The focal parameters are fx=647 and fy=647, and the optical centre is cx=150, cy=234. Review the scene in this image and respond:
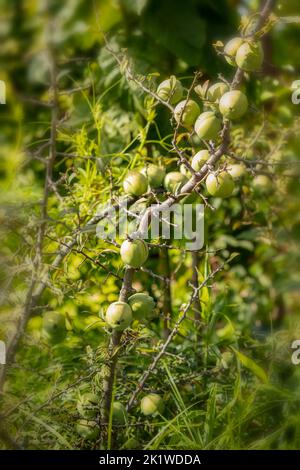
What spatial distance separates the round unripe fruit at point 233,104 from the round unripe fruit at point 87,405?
41cm

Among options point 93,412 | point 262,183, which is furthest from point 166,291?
point 93,412

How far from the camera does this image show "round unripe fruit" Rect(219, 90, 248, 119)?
0.77 metres

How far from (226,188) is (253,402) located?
0.34m

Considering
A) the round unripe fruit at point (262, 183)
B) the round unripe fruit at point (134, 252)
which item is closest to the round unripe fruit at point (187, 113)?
the round unripe fruit at point (134, 252)

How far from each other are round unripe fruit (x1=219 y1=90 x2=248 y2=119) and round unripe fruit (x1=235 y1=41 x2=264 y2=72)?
36mm

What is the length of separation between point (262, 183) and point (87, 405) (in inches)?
26.3

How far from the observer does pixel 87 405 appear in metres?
0.85

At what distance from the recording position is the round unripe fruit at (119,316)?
77 cm

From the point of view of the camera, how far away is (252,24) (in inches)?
33.4

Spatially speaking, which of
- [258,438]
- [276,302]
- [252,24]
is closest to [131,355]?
[258,438]

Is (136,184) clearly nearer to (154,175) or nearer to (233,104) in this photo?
(154,175)

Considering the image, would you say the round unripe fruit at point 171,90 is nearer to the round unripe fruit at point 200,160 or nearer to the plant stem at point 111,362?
the round unripe fruit at point 200,160

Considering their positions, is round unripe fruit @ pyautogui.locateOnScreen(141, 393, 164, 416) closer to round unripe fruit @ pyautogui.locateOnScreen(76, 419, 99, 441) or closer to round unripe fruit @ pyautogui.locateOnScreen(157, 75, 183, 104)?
round unripe fruit @ pyautogui.locateOnScreen(76, 419, 99, 441)

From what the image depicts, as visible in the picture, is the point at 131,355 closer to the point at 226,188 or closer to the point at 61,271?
the point at 61,271
